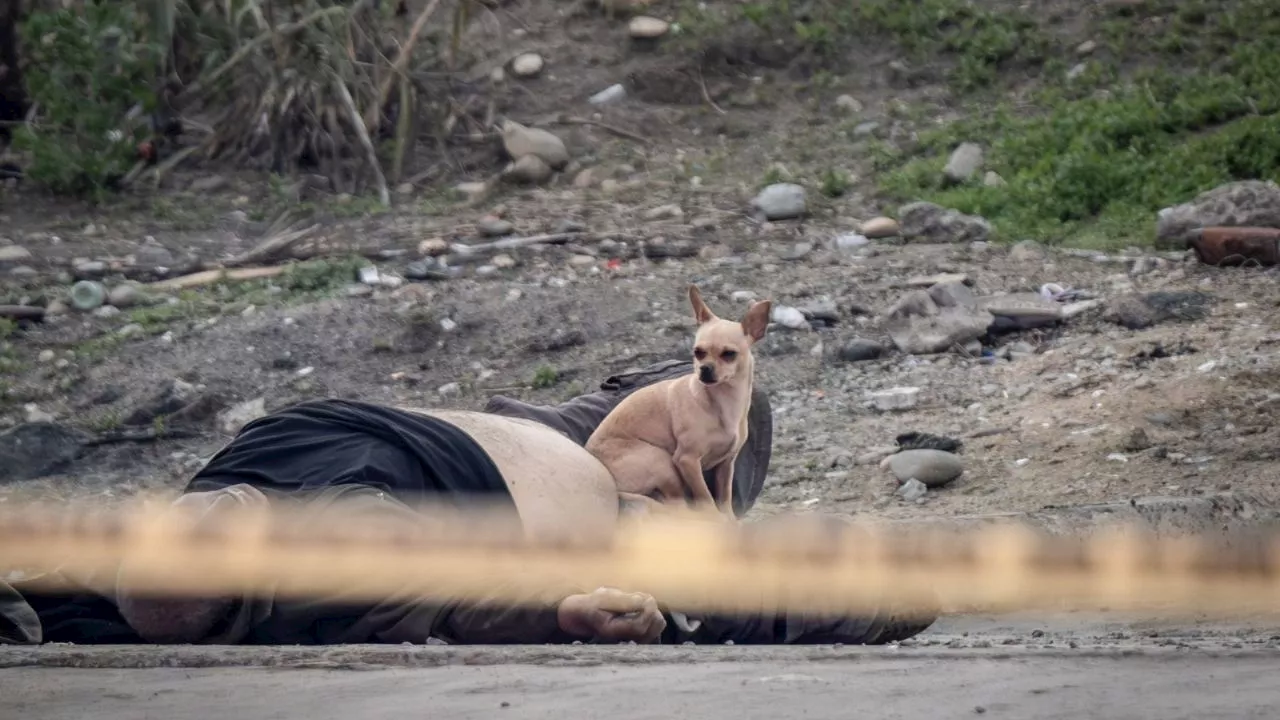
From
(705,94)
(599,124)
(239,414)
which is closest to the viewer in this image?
(239,414)

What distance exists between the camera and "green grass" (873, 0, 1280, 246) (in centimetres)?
948

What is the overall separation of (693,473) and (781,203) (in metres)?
5.25

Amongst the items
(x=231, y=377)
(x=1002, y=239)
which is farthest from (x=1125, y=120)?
(x=231, y=377)

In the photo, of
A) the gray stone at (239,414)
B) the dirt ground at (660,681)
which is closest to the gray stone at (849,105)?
the gray stone at (239,414)

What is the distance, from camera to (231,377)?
321 inches

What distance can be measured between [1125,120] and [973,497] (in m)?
4.59

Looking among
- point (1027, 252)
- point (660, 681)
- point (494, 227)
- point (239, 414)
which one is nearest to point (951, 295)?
point (1027, 252)

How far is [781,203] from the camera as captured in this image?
9969 mm

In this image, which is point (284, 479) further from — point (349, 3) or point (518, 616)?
point (349, 3)

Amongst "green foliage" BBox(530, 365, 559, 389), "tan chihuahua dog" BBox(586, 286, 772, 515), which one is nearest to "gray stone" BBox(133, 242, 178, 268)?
"green foliage" BBox(530, 365, 559, 389)

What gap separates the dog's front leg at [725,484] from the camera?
5.07m

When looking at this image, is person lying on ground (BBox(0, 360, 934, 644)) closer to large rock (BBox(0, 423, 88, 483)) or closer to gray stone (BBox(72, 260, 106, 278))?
large rock (BBox(0, 423, 88, 483))

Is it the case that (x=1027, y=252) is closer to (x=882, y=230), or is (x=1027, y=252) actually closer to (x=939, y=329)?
(x=882, y=230)

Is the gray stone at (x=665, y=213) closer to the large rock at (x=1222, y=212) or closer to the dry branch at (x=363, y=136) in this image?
the dry branch at (x=363, y=136)
